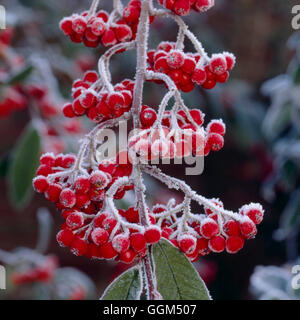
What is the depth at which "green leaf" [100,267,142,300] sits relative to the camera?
0.63 meters

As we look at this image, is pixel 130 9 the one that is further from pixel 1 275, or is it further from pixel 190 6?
pixel 1 275

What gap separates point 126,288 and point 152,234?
4.1 inches

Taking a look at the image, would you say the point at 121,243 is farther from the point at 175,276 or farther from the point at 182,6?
the point at 182,6

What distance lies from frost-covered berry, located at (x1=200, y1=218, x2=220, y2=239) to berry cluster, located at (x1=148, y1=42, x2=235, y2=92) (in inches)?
7.6

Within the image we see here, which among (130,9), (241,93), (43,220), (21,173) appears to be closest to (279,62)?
(241,93)

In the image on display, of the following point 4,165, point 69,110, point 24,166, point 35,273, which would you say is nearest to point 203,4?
point 69,110

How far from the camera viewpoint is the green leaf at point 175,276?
0.62 meters

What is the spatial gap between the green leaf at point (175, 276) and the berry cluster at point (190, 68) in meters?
0.23

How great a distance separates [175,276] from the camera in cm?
62

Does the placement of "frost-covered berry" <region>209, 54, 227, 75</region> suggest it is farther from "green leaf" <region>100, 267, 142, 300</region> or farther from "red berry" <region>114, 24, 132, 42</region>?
"green leaf" <region>100, 267, 142, 300</region>

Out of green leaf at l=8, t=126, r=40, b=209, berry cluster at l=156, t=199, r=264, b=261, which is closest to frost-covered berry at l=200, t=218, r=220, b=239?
berry cluster at l=156, t=199, r=264, b=261

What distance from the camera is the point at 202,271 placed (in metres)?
2.52
